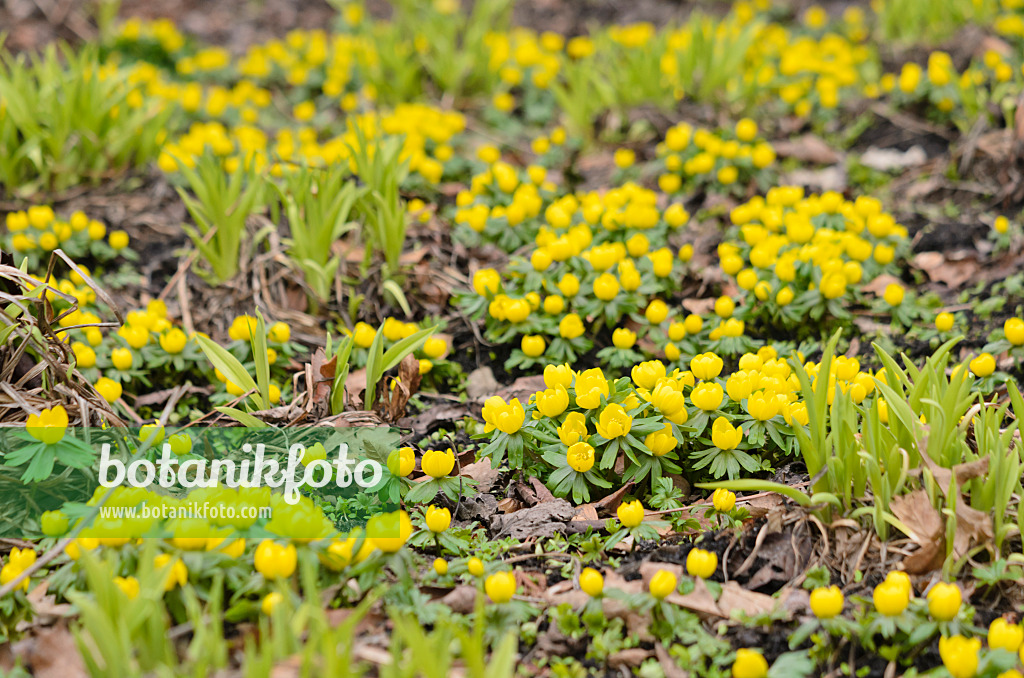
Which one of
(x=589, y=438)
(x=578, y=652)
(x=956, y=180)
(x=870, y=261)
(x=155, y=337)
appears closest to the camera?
(x=578, y=652)

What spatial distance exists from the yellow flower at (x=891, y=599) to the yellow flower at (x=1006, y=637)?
6.3 inches

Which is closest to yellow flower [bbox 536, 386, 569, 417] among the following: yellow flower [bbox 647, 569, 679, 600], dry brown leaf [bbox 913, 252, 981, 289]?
yellow flower [bbox 647, 569, 679, 600]

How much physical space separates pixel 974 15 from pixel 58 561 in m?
5.69

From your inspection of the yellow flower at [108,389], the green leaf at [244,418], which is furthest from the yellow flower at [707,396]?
the yellow flower at [108,389]

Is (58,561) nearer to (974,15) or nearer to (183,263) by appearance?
(183,263)

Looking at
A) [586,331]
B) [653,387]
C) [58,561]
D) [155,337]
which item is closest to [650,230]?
[586,331]

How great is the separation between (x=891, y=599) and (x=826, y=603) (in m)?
0.12

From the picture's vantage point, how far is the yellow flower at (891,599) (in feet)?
5.33

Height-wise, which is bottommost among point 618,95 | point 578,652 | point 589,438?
point 578,652

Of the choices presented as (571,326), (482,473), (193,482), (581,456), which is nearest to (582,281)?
(571,326)

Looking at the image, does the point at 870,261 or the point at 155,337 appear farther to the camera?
the point at 870,261

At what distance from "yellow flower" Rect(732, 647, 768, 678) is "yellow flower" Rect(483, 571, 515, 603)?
48 centimetres

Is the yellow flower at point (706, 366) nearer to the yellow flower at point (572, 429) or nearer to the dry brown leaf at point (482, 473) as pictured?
the yellow flower at point (572, 429)

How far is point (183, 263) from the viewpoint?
3.28 metres
